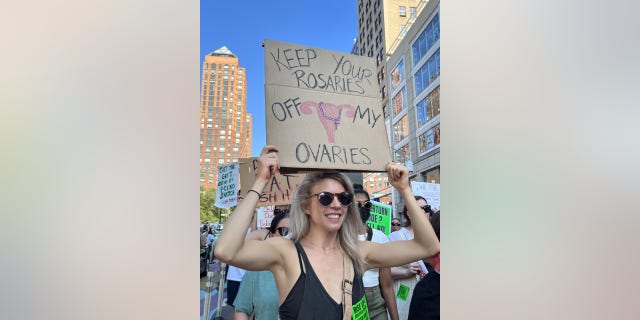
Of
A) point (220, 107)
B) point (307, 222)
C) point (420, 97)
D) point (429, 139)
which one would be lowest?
point (307, 222)

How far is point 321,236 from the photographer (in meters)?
1.89

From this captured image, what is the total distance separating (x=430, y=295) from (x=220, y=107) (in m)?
2.98

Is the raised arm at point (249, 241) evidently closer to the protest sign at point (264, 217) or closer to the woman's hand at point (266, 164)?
the woman's hand at point (266, 164)

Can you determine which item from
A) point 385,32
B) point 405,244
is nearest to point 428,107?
point 385,32

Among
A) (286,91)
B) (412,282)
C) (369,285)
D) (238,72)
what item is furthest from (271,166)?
(238,72)

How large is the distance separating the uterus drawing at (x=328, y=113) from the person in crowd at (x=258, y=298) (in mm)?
1121

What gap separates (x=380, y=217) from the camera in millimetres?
4527

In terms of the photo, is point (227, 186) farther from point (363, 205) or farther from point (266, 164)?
point (266, 164)

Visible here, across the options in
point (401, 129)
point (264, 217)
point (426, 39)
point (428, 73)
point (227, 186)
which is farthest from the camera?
point (401, 129)

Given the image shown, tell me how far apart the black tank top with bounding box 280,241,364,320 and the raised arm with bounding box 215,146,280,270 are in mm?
153

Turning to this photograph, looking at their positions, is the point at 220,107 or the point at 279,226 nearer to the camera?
the point at 279,226

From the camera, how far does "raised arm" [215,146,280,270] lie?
153 cm

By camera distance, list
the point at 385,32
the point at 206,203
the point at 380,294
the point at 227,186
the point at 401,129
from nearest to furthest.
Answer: the point at 380,294 → the point at 227,186 → the point at 206,203 → the point at 401,129 → the point at 385,32

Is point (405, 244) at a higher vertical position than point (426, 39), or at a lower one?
lower
